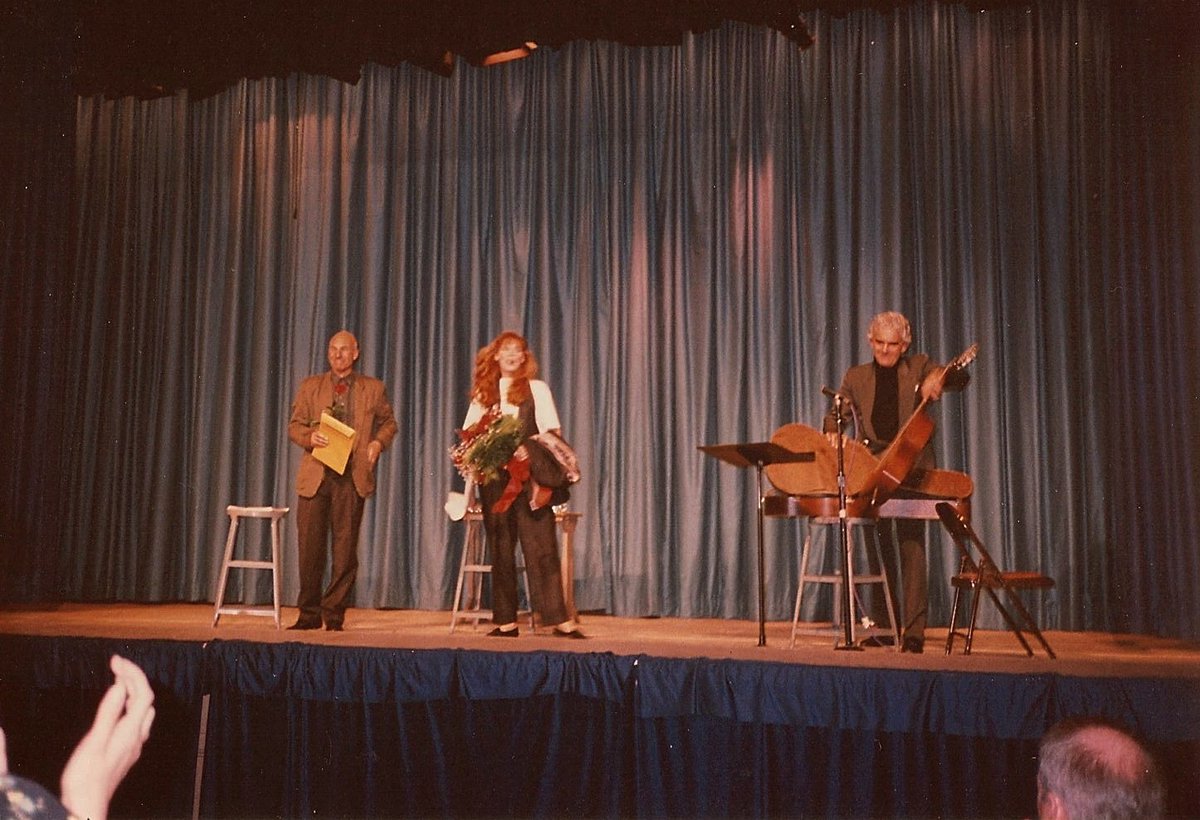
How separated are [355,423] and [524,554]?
148cm

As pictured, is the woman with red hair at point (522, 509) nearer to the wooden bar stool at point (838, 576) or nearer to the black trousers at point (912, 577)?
the wooden bar stool at point (838, 576)

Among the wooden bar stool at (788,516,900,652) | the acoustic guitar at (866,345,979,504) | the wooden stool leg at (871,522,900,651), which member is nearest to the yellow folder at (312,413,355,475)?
the wooden bar stool at (788,516,900,652)

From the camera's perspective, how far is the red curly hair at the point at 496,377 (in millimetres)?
6066

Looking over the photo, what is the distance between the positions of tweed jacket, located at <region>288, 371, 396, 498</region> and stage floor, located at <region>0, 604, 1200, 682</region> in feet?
2.97

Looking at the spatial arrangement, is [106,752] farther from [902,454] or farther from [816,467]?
[816,467]

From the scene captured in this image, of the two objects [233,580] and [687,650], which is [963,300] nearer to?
[687,650]

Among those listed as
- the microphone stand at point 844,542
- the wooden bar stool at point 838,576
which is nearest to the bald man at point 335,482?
the wooden bar stool at point 838,576

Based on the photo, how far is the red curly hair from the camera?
19.9ft

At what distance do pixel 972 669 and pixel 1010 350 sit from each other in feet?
11.7

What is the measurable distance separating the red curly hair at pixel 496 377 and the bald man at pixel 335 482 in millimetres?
806

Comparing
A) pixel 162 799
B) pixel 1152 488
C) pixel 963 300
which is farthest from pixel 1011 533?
pixel 162 799

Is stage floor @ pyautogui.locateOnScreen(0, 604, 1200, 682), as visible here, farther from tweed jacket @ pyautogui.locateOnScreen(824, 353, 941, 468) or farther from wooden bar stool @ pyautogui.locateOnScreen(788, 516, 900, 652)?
tweed jacket @ pyautogui.locateOnScreen(824, 353, 941, 468)

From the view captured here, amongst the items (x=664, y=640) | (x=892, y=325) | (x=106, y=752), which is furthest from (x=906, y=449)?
(x=106, y=752)

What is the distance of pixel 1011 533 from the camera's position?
733cm
